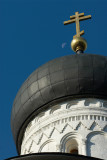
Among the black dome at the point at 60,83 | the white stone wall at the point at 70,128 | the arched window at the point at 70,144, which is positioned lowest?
the arched window at the point at 70,144

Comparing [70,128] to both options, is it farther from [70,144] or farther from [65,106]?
[65,106]

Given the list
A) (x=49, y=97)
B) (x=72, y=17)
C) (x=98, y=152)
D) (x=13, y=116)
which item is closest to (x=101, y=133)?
(x=98, y=152)

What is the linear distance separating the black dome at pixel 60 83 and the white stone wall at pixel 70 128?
19cm

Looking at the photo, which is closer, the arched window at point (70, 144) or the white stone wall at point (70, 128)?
the white stone wall at point (70, 128)

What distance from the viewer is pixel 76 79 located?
11.6 meters

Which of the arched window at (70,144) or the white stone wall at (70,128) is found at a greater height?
the white stone wall at (70,128)

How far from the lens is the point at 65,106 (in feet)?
38.2

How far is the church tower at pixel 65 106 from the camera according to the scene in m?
11.3

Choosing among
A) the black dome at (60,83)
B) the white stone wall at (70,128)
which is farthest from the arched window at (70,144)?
the black dome at (60,83)

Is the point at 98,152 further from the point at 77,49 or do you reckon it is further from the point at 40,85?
the point at 77,49

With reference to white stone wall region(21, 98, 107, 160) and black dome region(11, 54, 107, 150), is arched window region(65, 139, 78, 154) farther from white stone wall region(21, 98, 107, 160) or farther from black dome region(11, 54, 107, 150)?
black dome region(11, 54, 107, 150)

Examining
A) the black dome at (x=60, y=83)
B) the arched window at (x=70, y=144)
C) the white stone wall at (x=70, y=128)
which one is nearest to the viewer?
the white stone wall at (x=70, y=128)

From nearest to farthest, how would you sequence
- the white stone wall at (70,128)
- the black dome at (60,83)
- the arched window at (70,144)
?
the white stone wall at (70,128) < the arched window at (70,144) < the black dome at (60,83)

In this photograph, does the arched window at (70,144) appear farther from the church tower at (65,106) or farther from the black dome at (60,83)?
the black dome at (60,83)
